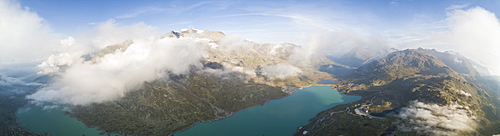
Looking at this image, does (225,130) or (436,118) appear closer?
(436,118)

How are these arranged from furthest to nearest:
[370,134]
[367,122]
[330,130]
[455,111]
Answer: [455,111], [367,122], [330,130], [370,134]

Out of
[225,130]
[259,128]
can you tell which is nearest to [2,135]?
[225,130]

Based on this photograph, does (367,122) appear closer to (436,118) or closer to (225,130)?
(436,118)

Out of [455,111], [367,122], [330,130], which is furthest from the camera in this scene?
[455,111]

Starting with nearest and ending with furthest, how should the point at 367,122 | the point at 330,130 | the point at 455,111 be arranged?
the point at 330,130
the point at 367,122
the point at 455,111

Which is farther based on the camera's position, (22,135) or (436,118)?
(22,135)

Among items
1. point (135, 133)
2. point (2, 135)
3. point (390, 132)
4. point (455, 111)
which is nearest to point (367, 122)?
point (390, 132)

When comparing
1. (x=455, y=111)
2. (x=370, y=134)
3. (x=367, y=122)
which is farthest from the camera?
(x=455, y=111)

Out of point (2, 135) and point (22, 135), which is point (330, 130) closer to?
point (22, 135)

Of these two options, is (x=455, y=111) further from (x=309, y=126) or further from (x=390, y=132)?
(x=309, y=126)
